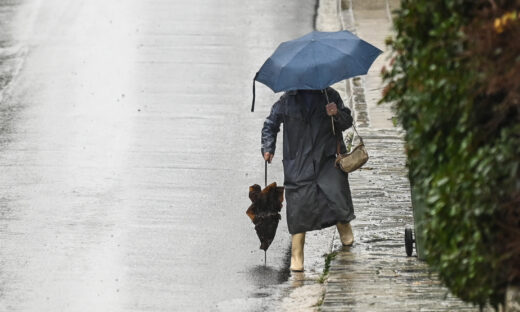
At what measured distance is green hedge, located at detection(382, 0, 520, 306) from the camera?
646 cm

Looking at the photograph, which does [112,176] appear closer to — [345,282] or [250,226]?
[250,226]

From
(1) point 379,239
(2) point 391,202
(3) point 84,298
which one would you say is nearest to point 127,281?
(3) point 84,298

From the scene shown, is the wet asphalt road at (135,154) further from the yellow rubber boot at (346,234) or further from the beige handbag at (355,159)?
the beige handbag at (355,159)

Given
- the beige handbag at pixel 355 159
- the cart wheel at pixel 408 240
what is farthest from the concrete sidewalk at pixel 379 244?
the beige handbag at pixel 355 159

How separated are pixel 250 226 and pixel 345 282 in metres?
2.40

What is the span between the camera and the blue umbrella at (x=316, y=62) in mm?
11273

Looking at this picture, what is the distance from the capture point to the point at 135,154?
15.9 meters

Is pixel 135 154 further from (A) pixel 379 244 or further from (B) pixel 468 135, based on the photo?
(B) pixel 468 135

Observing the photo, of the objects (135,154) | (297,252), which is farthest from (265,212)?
→ (135,154)

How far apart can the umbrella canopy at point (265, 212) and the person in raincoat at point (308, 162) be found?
28 centimetres

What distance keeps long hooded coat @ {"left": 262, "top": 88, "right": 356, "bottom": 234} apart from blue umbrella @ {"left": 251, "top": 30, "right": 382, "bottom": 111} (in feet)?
1.08

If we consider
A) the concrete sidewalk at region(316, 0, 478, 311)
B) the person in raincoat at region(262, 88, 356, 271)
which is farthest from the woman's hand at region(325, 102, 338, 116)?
the concrete sidewalk at region(316, 0, 478, 311)

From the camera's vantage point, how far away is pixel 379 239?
12.2 m

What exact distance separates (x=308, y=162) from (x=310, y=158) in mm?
41
